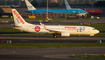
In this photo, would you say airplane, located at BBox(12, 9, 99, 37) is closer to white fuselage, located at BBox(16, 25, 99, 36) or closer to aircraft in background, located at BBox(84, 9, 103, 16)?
white fuselage, located at BBox(16, 25, 99, 36)

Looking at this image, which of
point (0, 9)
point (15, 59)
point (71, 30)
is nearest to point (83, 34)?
point (71, 30)

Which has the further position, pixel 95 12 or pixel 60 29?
pixel 95 12

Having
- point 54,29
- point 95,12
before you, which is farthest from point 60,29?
point 95,12

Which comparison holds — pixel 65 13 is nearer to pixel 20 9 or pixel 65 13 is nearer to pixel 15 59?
pixel 20 9

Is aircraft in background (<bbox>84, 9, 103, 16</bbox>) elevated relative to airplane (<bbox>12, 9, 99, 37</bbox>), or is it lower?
lower

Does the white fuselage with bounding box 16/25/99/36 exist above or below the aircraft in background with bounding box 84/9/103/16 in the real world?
above

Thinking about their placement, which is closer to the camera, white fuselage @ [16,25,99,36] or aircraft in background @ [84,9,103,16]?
white fuselage @ [16,25,99,36]

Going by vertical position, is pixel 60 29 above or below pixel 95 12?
above

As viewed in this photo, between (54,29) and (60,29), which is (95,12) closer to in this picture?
(60,29)

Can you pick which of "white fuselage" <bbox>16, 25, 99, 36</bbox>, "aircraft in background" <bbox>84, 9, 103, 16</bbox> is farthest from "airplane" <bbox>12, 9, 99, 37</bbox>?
"aircraft in background" <bbox>84, 9, 103, 16</bbox>

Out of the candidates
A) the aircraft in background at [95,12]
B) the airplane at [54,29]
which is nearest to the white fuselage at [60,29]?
the airplane at [54,29]

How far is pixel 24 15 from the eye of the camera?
5162 inches

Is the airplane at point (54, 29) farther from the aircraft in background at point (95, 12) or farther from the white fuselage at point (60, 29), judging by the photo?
the aircraft in background at point (95, 12)

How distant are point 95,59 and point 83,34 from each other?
80.3 ft
